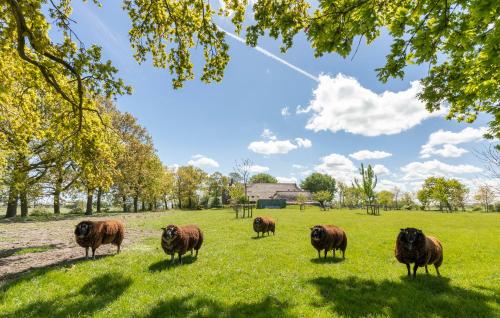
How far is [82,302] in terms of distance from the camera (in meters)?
7.43

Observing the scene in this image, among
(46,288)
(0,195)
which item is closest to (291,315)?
(46,288)

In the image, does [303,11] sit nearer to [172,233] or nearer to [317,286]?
[317,286]

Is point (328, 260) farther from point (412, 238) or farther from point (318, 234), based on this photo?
point (412, 238)

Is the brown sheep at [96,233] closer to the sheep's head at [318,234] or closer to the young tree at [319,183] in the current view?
the sheep's head at [318,234]

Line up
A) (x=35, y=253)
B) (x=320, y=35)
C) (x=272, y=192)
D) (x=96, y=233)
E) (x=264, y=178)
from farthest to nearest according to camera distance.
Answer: (x=264, y=178) → (x=272, y=192) → (x=35, y=253) → (x=96, y=233) → (x=320, y=35)

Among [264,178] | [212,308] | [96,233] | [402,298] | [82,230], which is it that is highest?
[264,178]

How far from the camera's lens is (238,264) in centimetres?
1155

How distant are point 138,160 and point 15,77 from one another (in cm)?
3957

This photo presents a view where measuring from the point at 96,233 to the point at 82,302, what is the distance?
559 centimetres

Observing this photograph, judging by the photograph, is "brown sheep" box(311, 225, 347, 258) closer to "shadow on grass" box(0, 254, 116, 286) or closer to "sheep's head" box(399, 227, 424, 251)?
"sheep's head" box(399, 227, 424, 251)

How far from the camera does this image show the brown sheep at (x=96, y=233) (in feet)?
39.2

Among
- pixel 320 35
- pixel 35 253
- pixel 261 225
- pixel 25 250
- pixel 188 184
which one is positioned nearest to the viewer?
pixel 320 35

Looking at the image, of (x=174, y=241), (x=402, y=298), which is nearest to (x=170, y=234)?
(x=174, y=241)

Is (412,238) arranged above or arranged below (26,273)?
above
